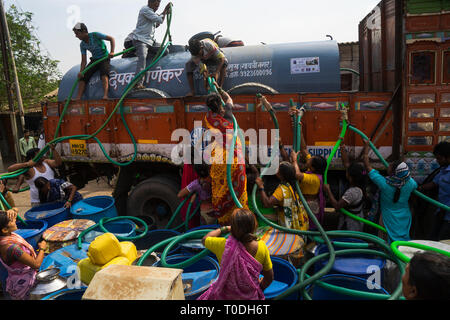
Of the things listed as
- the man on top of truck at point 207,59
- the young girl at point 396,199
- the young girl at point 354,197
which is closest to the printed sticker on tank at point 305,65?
the man on top of truck at point 207,59

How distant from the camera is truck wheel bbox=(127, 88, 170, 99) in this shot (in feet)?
16.5

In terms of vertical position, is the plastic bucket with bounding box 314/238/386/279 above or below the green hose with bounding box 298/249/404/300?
below

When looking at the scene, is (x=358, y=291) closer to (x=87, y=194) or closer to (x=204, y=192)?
(x=204, y=192)

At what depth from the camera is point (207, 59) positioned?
4742 mm

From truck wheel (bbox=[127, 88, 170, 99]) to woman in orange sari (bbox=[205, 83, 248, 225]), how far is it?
164 cm

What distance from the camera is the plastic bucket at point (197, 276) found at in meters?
2.30

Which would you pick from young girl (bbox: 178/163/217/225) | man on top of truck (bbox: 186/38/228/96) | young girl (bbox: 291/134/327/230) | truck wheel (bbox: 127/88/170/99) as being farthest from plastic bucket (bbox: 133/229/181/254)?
truck wheel (bbox: 127/88/170/99)

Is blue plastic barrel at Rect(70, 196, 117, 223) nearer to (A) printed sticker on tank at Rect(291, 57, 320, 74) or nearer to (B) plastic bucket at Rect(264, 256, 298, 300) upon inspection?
(B) plastic bucket at Rect(264, 256, 298, 300)

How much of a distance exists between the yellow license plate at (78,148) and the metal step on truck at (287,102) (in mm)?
17

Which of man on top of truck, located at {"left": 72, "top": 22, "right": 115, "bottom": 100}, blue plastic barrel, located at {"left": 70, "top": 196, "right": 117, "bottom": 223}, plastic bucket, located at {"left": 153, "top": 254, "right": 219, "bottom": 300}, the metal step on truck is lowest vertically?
plastic bucket, located at {"left": 153, "top": 254, "right": 219, "bottom": 300}

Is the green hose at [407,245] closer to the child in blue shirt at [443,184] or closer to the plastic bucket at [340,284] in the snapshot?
the plastic bucket at [340,284]

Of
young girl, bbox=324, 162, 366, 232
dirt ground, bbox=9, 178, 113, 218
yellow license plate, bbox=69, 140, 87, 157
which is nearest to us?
young girl, bbox=324, 162, 366, 232
